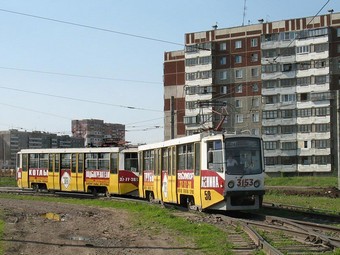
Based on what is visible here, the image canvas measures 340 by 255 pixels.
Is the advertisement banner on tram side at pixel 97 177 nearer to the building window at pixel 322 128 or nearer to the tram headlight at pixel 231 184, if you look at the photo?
the tram headlight at pixel 231 184

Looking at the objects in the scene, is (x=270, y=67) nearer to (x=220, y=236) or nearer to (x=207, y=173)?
(x=207, y=173)

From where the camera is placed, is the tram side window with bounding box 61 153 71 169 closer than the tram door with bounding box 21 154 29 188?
Yes

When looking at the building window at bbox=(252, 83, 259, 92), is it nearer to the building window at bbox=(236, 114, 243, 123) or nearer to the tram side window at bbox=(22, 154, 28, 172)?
the building window at bbox=(236, 114, 243, 123)

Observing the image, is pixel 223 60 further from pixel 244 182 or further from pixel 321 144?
pixel 244 182

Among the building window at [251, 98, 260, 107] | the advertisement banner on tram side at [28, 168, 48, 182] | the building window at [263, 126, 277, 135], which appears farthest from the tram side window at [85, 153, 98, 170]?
the building window at [251, 98, 260, 107]

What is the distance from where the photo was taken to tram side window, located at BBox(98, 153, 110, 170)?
3153 centimetres

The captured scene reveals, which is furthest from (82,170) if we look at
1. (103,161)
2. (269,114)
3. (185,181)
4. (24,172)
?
(269,114)

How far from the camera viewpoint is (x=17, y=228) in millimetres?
15758

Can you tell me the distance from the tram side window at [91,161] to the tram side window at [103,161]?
365 mm

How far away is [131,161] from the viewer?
98.8ft

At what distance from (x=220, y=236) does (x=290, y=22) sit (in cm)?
7230

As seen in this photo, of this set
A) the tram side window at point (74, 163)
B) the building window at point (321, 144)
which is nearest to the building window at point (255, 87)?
the building window at point (321, 144)

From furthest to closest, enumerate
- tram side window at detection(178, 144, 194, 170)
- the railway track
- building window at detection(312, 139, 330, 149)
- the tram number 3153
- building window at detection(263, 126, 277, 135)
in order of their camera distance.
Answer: building window at detection(263, 126, 277, 135) < building window at detection(312, 139, 330, 149) < tram side window at detection(178, 144, 194, 170) < the tram number 3153 < the railway track

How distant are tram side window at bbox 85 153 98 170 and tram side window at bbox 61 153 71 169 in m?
1.86
